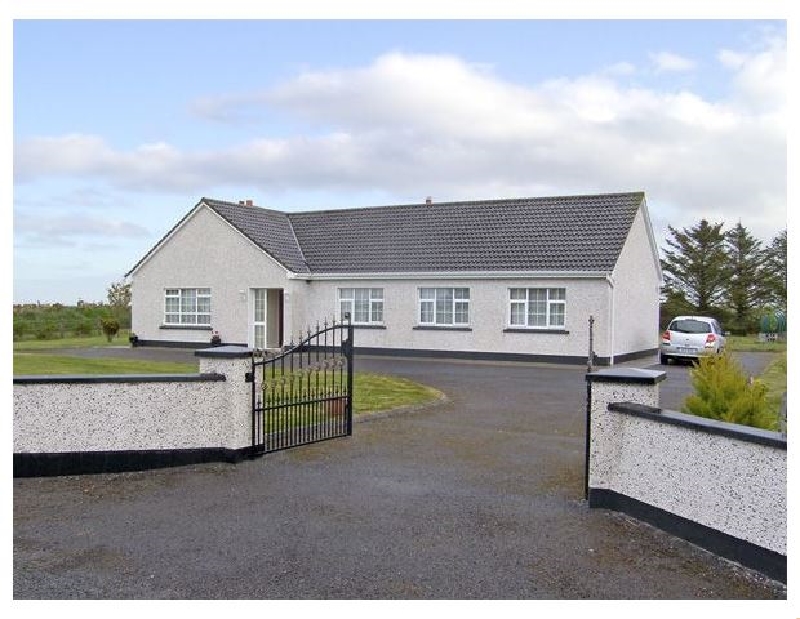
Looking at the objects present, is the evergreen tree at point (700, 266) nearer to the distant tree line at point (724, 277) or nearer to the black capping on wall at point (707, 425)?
the distant tree line at point (724, 277)

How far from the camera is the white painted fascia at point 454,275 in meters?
24.3

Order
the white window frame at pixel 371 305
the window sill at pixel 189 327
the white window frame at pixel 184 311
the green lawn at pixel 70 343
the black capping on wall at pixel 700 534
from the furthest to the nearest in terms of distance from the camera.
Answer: the green lawn at pixel 70 343 < the white window frame at pixel 184 311 < the window sill at pixel 189 327 < the white window frame at pixel 371 305 < the black capping on wall at pixel 700 534

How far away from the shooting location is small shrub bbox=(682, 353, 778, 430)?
7.39 metres

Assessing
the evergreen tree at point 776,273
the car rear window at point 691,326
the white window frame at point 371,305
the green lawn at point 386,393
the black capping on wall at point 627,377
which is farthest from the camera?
the evergreen tree at point 776,273

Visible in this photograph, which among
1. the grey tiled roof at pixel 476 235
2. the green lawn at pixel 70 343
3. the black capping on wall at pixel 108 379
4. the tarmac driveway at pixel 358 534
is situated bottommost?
the tarmac driveway at pixel 358 534

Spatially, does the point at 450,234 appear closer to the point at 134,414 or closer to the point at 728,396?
the point at 134,414

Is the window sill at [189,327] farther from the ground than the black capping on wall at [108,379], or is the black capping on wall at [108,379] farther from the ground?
the window sill at [189,327]

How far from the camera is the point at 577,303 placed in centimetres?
2441

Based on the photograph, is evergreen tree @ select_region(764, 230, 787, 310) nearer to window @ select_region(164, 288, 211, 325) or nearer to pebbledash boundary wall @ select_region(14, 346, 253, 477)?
window @ select_region(164, 288, 211, 325)

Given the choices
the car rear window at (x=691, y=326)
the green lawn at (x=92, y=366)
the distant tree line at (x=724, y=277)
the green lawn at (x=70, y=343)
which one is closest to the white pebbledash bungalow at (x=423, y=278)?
the car rear window at (x=691, y=326)

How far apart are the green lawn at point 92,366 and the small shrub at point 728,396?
13171mm

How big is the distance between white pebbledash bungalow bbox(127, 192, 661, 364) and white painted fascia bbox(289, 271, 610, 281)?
0.05m

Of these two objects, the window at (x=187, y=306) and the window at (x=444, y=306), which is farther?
the window at (x=187, y=306)

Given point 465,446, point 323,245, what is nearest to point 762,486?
point 465,446
